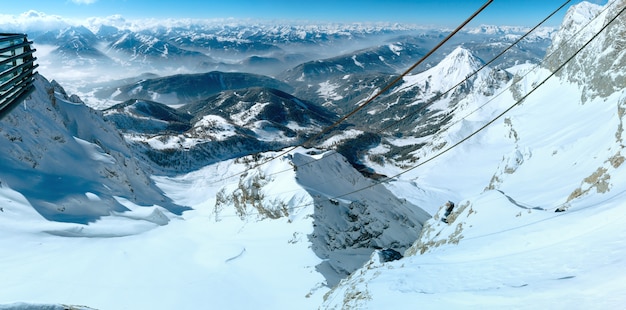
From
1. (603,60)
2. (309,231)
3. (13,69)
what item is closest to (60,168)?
(309,231)

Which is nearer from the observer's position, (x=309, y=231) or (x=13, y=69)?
(x=13, y=69)

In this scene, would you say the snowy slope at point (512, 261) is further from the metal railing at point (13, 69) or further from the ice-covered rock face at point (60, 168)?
the ice-covered rock face at point (60, 168)

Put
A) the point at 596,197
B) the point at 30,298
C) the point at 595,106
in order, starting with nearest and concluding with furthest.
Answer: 1. the point at 596,197
2. the point at 30,298
3. the point at 595,106

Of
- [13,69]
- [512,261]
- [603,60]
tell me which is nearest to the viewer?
[13,69]

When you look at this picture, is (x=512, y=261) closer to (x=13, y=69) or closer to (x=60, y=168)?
(x=13, y=69)

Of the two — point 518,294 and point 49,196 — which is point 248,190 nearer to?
point 49,196

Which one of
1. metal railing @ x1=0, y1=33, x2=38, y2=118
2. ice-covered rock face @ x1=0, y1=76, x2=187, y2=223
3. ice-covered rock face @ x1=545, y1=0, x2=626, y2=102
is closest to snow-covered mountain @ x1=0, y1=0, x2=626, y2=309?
ice-covered rock face @ x1=0, y1=76, x2=187, y2=223

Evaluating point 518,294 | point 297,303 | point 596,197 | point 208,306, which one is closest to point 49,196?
point 208,306

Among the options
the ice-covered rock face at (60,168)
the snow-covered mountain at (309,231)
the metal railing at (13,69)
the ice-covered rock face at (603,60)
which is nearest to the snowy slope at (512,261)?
the snow-covered mountain at (309,231)

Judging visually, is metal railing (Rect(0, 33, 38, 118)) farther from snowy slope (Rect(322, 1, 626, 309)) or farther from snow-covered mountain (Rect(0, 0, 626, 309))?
snowy slope (Rect(322, 1, 626, 309))
